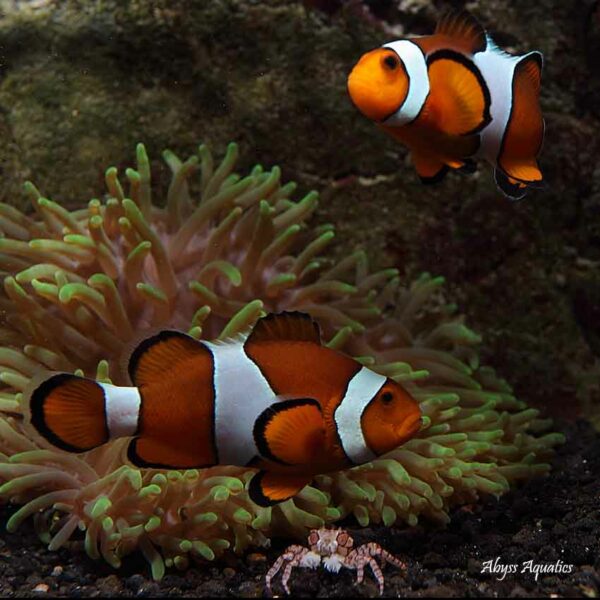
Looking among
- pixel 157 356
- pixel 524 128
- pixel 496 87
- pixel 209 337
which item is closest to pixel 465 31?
pixel 496 87

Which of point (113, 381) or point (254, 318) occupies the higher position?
point (254, 318)

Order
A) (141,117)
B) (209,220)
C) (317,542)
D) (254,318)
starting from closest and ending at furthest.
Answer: (317,542)
(254,318)
(209,220)
(141,117)

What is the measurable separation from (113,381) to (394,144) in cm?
136

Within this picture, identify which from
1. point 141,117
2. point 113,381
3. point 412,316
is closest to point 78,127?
point 141,117

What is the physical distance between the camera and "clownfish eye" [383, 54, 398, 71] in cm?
158

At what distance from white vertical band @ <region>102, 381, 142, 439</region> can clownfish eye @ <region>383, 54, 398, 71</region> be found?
32.9 inches

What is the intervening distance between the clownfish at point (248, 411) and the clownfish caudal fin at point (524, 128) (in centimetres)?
57

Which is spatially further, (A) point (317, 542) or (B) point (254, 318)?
(B) point (254, 318)

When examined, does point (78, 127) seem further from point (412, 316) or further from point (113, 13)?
point (412, 316)

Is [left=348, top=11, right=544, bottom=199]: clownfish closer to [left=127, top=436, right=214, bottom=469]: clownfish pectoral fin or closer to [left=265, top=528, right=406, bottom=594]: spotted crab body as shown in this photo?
[left=127, top=436, right=214, bottom=469]: clownfish pectoral fin

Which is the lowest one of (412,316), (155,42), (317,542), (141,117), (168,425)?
(317,542)

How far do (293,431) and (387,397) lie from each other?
0.70ft

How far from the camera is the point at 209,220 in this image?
2660 millimetres

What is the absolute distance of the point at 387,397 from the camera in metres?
1.64
